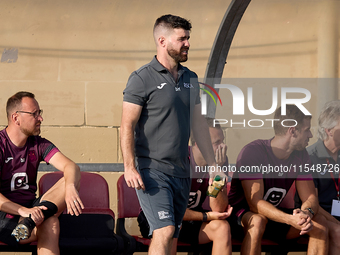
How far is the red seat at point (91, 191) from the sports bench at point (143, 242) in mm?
138

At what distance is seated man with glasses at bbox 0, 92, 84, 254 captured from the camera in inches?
129

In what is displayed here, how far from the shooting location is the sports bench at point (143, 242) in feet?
12.1

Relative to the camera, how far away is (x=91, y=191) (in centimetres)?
414

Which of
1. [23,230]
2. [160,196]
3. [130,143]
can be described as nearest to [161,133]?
[130,143]

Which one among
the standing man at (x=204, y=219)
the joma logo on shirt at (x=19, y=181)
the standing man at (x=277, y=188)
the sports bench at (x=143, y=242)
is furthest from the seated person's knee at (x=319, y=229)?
the joma logo on shirt at (x=19, y=181)

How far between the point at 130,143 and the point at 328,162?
2.15 metres

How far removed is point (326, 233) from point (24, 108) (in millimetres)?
2556

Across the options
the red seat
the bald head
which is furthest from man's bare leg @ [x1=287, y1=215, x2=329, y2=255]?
the bald head

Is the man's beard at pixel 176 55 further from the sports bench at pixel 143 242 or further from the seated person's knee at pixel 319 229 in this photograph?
the seated person's knee at pixel 319 229

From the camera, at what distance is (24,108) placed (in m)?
3.66

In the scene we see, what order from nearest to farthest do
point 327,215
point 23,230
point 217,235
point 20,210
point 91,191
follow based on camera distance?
point 23,230, point 20,210, point 217,235, point 327,215, point 91,191

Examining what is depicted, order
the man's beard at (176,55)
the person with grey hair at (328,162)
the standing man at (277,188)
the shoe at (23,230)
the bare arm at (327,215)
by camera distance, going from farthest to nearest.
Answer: the person with grey hair at (328,162) < the bare arm at (327,215) < the standing man at (277,188) < the shoe at (23,230) < the man's beard at (176,55)

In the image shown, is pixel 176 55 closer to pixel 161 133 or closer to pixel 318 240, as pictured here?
pixel 161 133

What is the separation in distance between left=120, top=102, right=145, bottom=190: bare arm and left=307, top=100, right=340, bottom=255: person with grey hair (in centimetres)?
192
